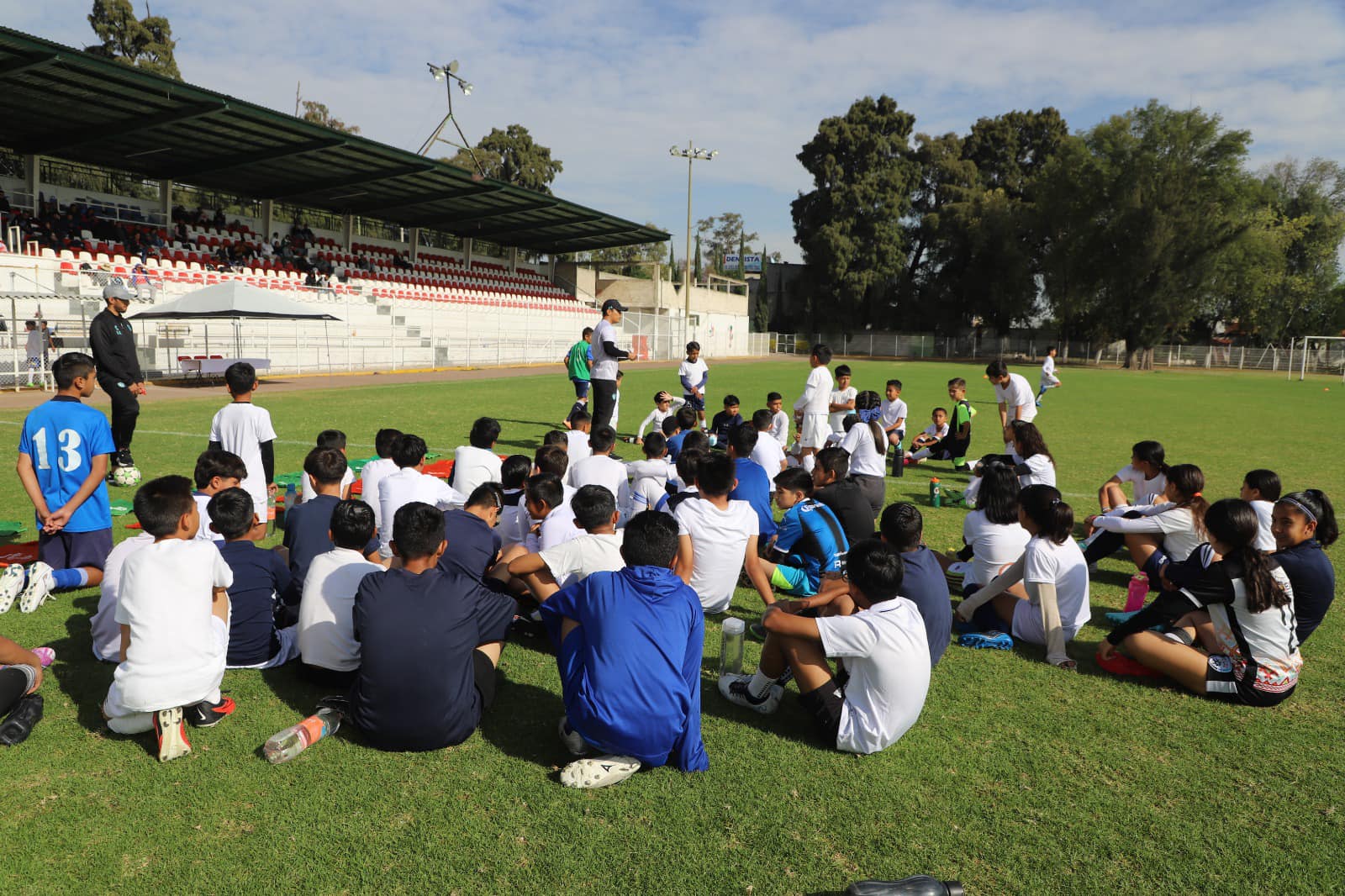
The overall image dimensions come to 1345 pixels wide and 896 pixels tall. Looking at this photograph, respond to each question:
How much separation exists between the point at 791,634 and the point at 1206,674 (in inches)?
91.5

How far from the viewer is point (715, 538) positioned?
4797 millimetres

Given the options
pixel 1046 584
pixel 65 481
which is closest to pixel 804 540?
pixel 1046 584

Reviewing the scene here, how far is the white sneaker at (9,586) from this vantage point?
483 cm

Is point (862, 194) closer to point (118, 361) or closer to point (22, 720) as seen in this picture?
point (118, 361)

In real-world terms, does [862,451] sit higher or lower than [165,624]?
higher

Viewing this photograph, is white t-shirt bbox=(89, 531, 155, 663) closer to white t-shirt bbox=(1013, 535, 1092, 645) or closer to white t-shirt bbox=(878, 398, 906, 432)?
white t-shirt bbox=(1013, 535, 1092, 645)

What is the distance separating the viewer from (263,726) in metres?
3.64

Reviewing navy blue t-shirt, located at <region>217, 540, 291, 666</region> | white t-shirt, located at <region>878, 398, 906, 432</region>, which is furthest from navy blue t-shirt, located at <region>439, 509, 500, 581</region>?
white t-shirt, located at <region>878, 398, 906, 432</region>

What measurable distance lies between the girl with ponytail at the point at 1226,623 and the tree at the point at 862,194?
5686 centimetres

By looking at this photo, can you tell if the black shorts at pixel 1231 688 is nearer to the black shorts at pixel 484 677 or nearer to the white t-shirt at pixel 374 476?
the black shorts at pixel 484 677

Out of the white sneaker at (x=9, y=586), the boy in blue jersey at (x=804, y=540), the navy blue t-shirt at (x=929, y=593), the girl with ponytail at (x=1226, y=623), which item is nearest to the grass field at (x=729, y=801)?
the girl with ponytail at (x=1226, y=623)

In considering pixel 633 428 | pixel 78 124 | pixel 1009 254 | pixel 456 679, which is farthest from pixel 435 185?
pixel 1009 254

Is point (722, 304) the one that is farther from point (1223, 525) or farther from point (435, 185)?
point (1223, 525)

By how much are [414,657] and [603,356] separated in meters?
8.19
